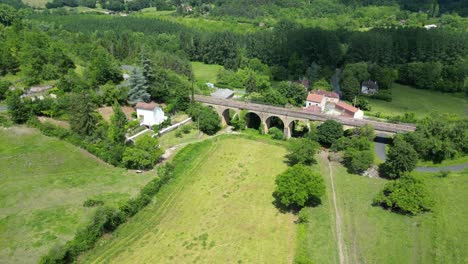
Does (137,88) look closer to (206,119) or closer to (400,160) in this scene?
(206,119)

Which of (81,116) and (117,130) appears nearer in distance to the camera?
(117,130)

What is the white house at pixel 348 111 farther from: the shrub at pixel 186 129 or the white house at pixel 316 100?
the shrub at pixel 186 129

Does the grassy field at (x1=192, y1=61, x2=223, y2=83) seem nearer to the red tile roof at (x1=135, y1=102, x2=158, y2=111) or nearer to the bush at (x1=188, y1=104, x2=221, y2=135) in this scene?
the bush at (x1=188, y1=104, x2=221, y2=135)

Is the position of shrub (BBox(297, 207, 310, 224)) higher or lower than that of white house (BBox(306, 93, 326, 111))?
lower

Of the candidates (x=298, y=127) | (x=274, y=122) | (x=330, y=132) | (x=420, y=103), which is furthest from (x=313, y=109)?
(x=420, y=103)

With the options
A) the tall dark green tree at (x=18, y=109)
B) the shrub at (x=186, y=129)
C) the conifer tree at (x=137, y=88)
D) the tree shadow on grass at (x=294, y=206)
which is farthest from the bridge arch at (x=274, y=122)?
the tall dark green tree at (x=18, y=109)

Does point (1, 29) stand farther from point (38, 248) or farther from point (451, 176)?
point (451, 176)

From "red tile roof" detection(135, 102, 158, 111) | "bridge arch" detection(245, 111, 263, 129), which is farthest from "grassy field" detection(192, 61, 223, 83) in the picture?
"red tile roof" detection(135, 102, 158, 111)
